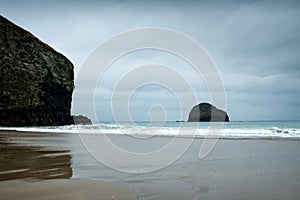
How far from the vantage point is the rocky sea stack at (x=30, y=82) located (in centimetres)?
4153

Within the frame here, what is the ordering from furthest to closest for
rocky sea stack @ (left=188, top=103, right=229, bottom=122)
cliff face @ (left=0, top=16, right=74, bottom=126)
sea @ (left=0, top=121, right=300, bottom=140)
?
rocky sea stack @ (left=188, top=103, right=229, bottom=122)
cliff face @ (left=0, top=16, right=74, bottom=126)
sea @ (left=0, top=121, right=300, bottom=140)

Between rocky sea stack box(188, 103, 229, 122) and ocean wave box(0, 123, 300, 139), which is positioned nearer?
ocean wave box(0, 123, 300, 139)

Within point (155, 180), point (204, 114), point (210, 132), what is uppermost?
point (204, 114)

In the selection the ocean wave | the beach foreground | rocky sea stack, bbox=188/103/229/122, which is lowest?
the beach foreground

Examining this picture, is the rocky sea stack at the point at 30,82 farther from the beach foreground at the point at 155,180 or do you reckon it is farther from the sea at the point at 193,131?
the beach foreground at the point at 155,180

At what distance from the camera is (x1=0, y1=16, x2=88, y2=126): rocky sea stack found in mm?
41531

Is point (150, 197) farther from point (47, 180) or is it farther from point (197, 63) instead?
point (197, 63)

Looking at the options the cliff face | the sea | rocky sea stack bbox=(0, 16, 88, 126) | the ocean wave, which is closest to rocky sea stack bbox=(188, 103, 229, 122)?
rocky sea stack bbox=(0, 16, 88, 126)

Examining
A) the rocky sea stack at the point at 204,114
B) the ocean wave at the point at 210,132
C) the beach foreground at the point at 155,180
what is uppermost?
the rocky sea stack at the point at 204,114

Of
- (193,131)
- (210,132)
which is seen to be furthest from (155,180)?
(193,131)

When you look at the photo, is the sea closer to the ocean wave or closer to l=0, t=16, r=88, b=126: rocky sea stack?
the ocean wave

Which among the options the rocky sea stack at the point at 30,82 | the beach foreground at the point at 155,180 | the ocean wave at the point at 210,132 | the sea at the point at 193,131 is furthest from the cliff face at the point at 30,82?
the beach foreground at the point at 155,180

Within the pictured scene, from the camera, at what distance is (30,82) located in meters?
43.9

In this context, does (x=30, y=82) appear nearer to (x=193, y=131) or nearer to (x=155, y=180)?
(x=193, y=131)
